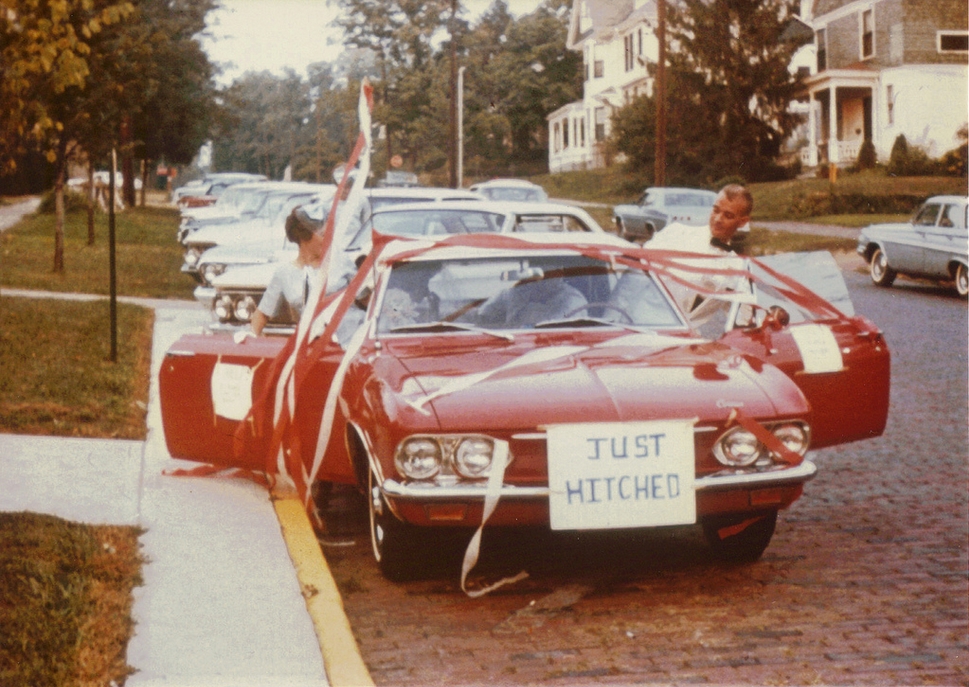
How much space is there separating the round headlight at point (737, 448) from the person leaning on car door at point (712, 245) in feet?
5.44

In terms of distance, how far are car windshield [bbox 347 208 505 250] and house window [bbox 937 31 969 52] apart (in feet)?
103

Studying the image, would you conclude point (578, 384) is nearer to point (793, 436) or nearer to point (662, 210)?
point (793, 436)

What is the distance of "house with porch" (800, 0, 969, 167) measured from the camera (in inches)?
1638

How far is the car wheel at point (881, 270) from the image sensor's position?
2189cm

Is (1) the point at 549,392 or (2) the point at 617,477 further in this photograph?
(1) the point at 549,392

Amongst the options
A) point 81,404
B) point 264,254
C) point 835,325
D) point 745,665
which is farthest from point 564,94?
point 745,665

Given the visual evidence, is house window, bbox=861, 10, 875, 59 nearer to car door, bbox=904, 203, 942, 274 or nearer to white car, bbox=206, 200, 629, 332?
car door, bbox=904, 203, 942, 274

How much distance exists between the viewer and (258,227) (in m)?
18.4

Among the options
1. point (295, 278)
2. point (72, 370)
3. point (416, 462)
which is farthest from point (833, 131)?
point (416, 462)

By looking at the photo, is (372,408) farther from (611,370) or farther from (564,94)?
(564,94)

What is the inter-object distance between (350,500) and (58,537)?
1.86 m

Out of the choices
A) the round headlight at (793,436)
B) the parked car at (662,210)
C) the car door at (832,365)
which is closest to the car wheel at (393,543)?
the round headlight at (793,436)

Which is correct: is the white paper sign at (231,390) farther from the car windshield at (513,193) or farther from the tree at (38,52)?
the car windshield at (513,193)

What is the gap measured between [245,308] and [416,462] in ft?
23.1
